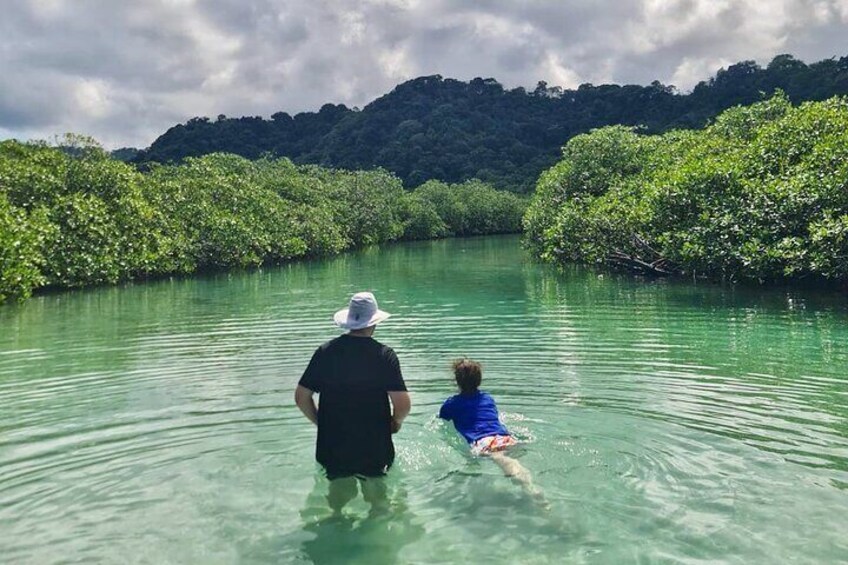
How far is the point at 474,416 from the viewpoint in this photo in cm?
719

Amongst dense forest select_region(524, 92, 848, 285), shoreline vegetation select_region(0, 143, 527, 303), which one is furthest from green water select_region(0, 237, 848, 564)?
shoreline vegetation select_region(0, 143, 527, 303)

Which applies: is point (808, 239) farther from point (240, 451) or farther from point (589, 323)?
point (240, 451)

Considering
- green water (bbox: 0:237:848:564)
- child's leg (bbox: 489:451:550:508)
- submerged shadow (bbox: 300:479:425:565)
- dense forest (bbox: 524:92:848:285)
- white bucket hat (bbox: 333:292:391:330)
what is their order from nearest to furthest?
submerged shadow (bbox: 300:479:425:565) → green water (bbox: 0:237:848:564) → white bucket hat (bbox: 333:292:391:330) → child's leg (bbox: 489:451:550:508) → dense forest (bbox: 524:92:848:285)

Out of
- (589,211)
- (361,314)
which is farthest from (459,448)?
(589,211)

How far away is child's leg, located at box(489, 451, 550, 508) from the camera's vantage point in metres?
6.09

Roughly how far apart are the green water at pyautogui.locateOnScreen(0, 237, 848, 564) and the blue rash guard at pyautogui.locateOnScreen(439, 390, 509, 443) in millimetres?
264

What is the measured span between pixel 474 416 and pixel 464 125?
480ft

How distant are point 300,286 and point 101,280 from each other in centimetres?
1010

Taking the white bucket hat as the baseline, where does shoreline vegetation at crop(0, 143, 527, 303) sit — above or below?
above

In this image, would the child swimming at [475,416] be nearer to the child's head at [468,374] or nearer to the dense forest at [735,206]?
the child's head at [468,374]

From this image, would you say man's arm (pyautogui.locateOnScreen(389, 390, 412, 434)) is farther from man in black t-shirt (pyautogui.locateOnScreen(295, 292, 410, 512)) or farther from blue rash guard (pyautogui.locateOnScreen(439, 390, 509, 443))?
blue rash guard (pyautogui.locateOnScreen(439, 390, 509, 443))

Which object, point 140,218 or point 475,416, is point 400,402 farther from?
point 140,218

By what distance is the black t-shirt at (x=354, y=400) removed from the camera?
557cm

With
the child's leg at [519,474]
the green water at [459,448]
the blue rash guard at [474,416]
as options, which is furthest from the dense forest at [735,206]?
the child's leg at [519,474]
